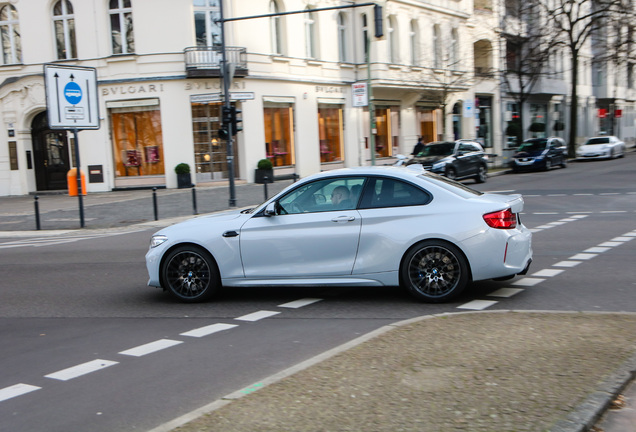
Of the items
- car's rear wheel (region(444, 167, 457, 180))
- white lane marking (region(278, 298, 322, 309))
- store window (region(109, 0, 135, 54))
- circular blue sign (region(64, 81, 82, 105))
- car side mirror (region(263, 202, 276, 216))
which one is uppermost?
store window (region(109, 0, 135, 54))

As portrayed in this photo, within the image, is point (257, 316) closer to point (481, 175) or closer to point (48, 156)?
point (481, 175)

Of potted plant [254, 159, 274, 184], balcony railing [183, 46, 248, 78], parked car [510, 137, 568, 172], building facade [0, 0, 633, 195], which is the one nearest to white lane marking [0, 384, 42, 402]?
building facade [0, 0, 633, 195]

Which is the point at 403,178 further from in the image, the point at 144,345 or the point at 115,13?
the point at 115,13

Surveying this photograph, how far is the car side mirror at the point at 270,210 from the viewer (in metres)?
7.96

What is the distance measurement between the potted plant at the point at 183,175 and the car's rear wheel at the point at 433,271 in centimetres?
2256

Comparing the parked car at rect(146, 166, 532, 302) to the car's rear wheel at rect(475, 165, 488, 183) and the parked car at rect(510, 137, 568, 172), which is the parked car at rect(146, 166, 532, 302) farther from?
the parked car at rect(510, 137, 568, 172)

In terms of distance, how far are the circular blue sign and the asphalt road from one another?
797 cm

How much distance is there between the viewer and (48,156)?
3145 cm

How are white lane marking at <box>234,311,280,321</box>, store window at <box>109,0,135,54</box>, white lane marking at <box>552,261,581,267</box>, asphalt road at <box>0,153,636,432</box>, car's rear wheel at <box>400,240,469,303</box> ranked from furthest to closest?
1. store window at <box>109,0,135,54</box>
2. white lane marking at <box>552,261,581,267</box>
3. car's rear wheel at <box>400,240,469,303</box>
4. white lane marking at <box>234,311,280,321</box>
5. asphalt road at <box>0,153,636,432</box>

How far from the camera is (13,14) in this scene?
100ft

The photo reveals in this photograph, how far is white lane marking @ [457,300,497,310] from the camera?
7.34 meters

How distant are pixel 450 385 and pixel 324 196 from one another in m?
3.73

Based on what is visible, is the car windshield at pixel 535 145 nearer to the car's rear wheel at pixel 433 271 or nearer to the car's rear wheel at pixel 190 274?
the car's rear wheel at pixel 433 271

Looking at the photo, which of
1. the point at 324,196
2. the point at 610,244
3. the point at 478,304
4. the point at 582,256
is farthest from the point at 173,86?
the point at 478,304
